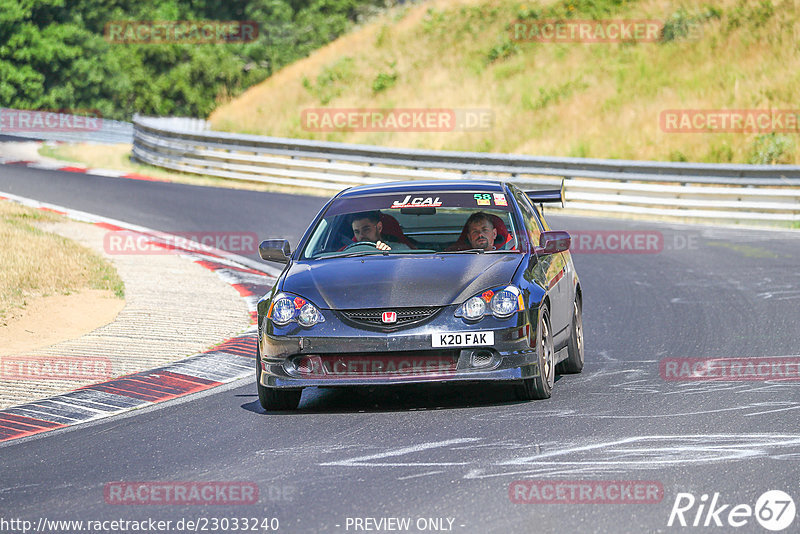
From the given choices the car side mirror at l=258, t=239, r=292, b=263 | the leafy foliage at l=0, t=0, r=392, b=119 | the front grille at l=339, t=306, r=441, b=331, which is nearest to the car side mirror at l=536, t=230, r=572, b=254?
the front grille at l=339, t=306, r=441, b=331

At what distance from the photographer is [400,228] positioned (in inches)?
369

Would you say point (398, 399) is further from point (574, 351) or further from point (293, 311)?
point (574, 351)

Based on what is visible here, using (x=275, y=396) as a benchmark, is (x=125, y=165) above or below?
above

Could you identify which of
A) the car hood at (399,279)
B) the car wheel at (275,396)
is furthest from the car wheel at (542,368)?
the car wheel at (275,396)

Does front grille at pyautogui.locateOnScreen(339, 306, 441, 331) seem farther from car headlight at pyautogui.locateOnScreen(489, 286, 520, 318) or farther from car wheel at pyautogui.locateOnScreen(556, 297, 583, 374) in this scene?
car wheel at pyautogui.locateOnScreen(556, 297, 583, 374)

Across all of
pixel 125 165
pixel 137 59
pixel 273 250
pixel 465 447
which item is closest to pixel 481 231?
pixel 273 250

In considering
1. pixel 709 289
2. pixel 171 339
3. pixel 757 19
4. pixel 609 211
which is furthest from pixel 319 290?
pixel 757 19

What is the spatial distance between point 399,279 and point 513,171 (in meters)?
17.4

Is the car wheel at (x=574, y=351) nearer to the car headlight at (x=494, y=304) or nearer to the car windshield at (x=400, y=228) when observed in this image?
the car windshield at (x=400, y=228)

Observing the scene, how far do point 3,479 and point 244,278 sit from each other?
899 cm

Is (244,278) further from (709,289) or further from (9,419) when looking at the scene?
(9,419)

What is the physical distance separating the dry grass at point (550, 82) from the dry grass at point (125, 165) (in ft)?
13.5

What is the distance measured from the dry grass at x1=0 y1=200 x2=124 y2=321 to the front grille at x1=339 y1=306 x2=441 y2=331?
5.38 metres

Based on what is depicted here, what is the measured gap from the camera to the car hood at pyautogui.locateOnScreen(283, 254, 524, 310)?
26.2ft
